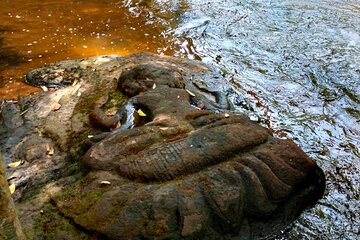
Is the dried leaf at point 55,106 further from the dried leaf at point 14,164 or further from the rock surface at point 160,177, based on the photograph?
the dried leaf at point 14,164

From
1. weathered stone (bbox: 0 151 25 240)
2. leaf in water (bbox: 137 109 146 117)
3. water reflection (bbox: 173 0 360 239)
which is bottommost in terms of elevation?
water reflection (bbox: 173 0 360 239)

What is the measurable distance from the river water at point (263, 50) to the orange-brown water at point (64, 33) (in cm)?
2

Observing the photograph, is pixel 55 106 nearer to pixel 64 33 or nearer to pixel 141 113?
pixel 141 113

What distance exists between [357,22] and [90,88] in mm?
5733

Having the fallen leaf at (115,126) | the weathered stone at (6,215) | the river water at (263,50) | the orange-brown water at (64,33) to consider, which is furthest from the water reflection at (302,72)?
the weathered stone at (6,215)

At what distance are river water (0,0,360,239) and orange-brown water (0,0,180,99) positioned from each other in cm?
2

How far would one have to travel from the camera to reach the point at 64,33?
25.7 feet

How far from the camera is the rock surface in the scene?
9.88ft

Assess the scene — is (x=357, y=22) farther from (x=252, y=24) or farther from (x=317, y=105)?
(x=317, y=105)

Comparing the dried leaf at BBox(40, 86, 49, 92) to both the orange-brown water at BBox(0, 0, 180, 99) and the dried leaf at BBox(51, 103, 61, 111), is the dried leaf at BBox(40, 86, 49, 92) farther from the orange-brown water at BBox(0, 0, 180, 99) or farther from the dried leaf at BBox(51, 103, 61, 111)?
the dried leaf at BBox(51, 103, 61, 111)

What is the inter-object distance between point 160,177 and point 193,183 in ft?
0.91

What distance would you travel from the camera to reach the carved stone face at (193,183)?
2.99m

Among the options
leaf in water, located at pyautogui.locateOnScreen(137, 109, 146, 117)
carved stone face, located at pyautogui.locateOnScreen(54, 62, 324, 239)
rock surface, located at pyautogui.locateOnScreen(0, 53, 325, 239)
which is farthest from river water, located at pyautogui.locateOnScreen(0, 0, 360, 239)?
leaf in water, located at pyautogui.locateOnScreen(137, 109, 146, 117)

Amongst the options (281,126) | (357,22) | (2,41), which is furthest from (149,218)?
(357,22)
